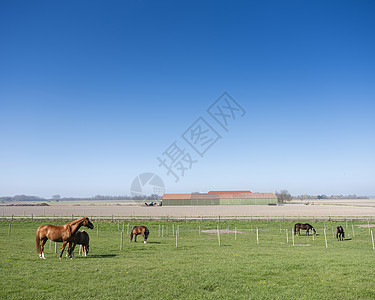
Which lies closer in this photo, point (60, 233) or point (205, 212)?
point (60, 233)

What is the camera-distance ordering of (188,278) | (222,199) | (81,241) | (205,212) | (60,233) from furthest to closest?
(222,199)
(205,212)
(81,241)
(60,233)
(188,278)

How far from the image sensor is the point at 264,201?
130m

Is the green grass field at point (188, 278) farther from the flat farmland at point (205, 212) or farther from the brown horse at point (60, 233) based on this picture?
the flat farmland at point (205, 212)

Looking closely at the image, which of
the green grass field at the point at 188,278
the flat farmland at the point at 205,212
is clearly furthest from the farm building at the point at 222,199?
the green grass field at the point at 188,278

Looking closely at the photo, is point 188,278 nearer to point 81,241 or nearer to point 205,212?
point 81,241

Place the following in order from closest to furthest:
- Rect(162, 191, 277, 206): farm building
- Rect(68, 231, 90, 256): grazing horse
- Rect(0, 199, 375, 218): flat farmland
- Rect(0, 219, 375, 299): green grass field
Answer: Rect(0, 219, 375, 299): green grass field → Rect(68, 231, 90, 256): grazing horse → Rect(0, 199, 375, 218): flat farmland → Rect(162, 191, 277, 206): farm building

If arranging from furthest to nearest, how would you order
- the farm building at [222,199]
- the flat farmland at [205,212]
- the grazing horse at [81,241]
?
the farm building at [222,199] → the flat farmland at [205,212] → the grazing horse at [81,241]

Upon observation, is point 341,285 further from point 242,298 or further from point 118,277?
point 118,277

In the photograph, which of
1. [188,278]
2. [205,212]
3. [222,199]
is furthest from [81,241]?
[222,199]

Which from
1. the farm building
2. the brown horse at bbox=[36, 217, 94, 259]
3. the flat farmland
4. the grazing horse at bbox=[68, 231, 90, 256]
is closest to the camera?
the brown horse at bbox=[36, 217, 94, 259]

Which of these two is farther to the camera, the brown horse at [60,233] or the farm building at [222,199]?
the farm building at [222,199]

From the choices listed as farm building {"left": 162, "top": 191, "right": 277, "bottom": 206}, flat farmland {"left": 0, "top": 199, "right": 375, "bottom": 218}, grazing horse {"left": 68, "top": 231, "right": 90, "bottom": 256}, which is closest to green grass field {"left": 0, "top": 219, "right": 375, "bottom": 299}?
grazing horse {"left": 68, "top": 231, "right": 90, "bottom": 256}

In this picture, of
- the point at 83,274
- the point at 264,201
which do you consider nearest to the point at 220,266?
the point at 83,274

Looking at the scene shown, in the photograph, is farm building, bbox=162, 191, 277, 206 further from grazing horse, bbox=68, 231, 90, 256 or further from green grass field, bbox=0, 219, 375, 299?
green grass field, bbox=0, 219, 375, 299
